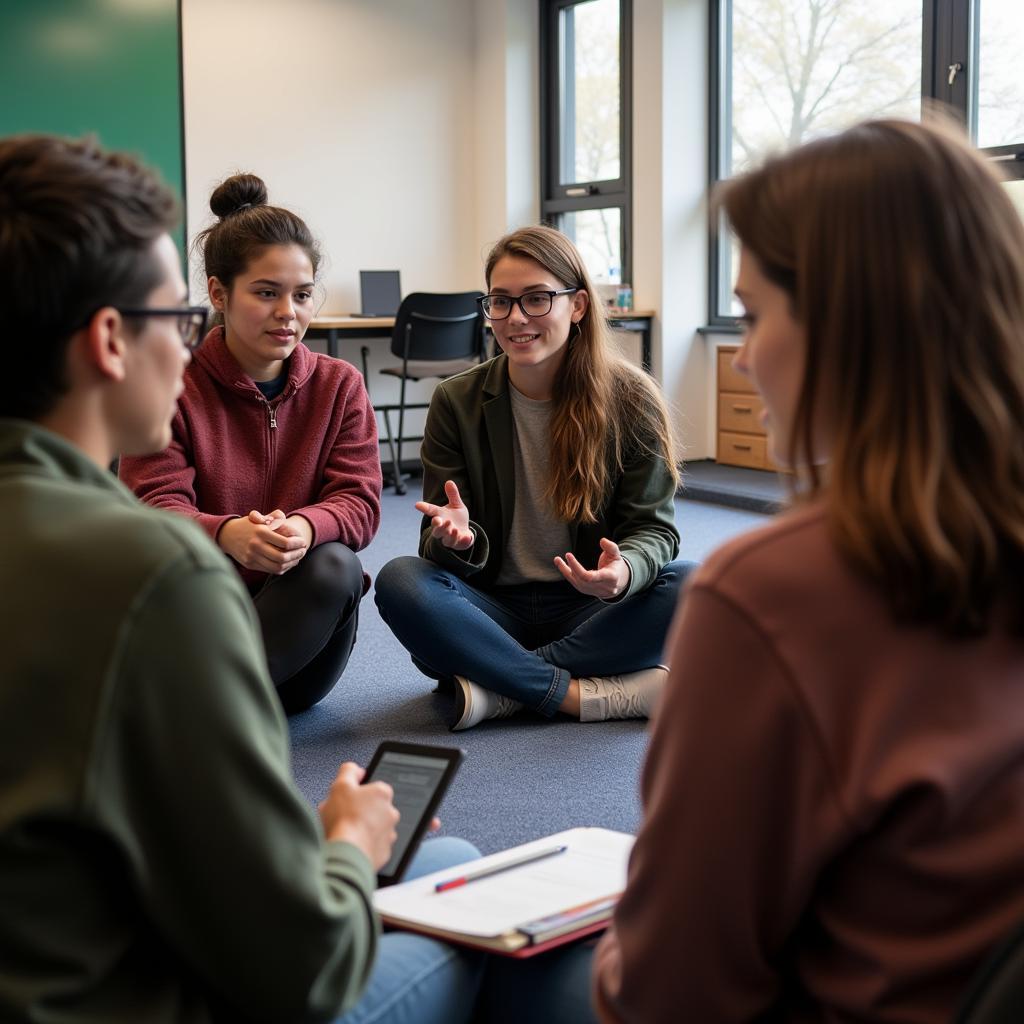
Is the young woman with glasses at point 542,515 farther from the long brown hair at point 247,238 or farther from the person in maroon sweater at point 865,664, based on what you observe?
the person in maroon sweater at point 865,664

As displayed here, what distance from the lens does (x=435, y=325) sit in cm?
568

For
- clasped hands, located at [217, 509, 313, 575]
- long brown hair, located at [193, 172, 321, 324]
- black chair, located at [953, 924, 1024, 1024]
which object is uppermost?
long brown hair, located at [193, 172, 321, 324]

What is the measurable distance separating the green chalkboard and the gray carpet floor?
3762mm

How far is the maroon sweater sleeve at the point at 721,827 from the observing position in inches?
27.6

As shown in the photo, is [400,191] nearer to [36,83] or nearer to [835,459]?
[36,83]

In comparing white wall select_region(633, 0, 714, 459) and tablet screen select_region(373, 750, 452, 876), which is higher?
white wall select_region(633, 0, 714, 459)

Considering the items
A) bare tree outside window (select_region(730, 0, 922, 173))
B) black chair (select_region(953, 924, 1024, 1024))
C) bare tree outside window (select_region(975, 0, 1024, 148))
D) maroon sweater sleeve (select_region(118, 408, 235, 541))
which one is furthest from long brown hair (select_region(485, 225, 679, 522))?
bare tree outside window (select_region(975, 0, 1024, 148))

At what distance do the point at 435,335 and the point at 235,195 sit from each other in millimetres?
3124

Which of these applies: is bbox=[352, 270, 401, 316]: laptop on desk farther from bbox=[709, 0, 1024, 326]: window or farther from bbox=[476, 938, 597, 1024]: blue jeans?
bbox=[476, 938, 597, 1024]: blue jeans

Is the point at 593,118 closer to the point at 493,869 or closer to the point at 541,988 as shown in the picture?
the point at 493,869

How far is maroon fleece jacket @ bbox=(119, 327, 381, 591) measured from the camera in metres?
2.48

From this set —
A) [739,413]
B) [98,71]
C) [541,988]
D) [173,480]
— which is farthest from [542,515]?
[98,71]

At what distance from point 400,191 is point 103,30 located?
1604 millimetres

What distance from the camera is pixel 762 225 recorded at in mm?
790
